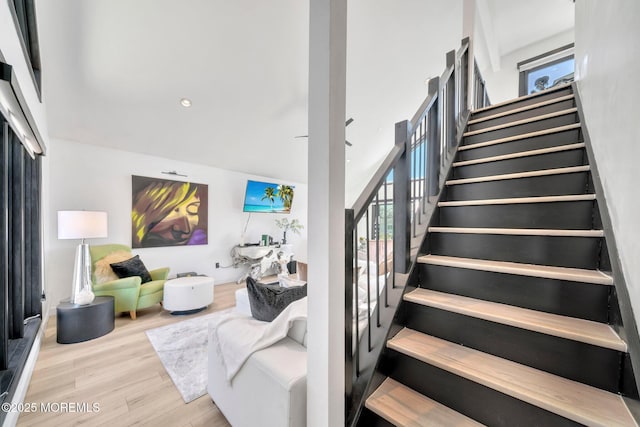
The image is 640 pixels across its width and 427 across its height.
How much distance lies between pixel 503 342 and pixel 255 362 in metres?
1.25

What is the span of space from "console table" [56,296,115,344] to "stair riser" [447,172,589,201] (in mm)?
3764

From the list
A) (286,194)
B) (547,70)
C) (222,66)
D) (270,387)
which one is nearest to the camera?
(270,387)

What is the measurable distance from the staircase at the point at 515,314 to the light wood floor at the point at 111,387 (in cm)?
138

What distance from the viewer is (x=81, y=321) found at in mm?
2611

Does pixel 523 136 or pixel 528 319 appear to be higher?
pixel 523 136

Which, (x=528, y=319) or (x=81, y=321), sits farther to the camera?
(x=81, y=321)

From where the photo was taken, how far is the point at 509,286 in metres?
1.31

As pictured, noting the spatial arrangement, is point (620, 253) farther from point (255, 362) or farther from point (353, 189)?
point (353, 189)

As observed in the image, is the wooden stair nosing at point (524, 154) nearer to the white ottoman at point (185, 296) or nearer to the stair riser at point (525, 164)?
the stair riser at point (525, 164)

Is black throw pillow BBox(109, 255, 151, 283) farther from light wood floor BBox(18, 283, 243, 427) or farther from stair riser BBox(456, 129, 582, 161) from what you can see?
stair riser BBox(456, 129, 582, 161)

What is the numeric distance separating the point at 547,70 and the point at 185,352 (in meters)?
7.14

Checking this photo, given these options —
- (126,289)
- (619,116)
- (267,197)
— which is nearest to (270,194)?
(267,197)

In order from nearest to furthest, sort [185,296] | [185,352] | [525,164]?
[525,164], [185,352], [185,296]

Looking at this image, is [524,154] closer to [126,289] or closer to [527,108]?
[527,108]
